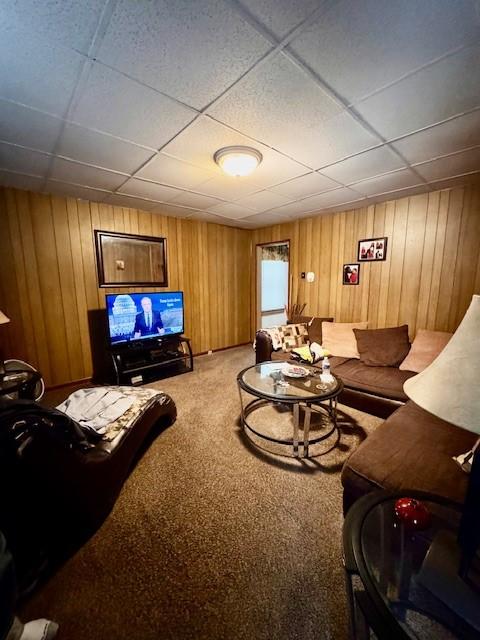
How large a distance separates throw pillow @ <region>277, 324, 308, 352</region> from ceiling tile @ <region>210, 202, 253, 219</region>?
6.07 feet

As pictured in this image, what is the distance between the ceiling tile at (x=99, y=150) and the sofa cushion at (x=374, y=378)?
2814 millimetres

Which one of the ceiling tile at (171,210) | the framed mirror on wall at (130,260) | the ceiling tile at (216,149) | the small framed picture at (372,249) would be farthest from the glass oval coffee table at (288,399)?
the ceiling tile at (171,210)

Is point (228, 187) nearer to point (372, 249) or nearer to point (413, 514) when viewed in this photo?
point (372, 249)

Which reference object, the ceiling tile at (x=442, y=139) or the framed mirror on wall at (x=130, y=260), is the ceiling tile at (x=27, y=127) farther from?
the ceiling tile at (x=442, y=139)

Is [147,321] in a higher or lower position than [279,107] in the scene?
lower

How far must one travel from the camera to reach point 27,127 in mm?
1753

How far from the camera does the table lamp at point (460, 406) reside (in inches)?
25.7

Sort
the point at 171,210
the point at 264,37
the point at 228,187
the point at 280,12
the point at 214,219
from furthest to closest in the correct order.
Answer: the point at 214,219 < the point at 171,210 < the point at 228,187 < the point at 264,37 < the point at 280,12

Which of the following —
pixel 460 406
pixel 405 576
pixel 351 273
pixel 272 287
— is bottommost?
pixel 405 576

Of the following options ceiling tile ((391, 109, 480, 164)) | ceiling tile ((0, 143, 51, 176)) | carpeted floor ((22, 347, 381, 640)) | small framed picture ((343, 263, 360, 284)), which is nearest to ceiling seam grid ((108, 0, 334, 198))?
ceiling tile ((391, 109, 480, 164))

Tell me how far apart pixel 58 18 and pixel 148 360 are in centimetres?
322

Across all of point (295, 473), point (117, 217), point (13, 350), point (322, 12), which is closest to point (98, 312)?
point (13, 350)

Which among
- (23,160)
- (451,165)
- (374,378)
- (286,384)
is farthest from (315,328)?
(23,160)

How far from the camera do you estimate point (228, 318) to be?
516 centimetres
